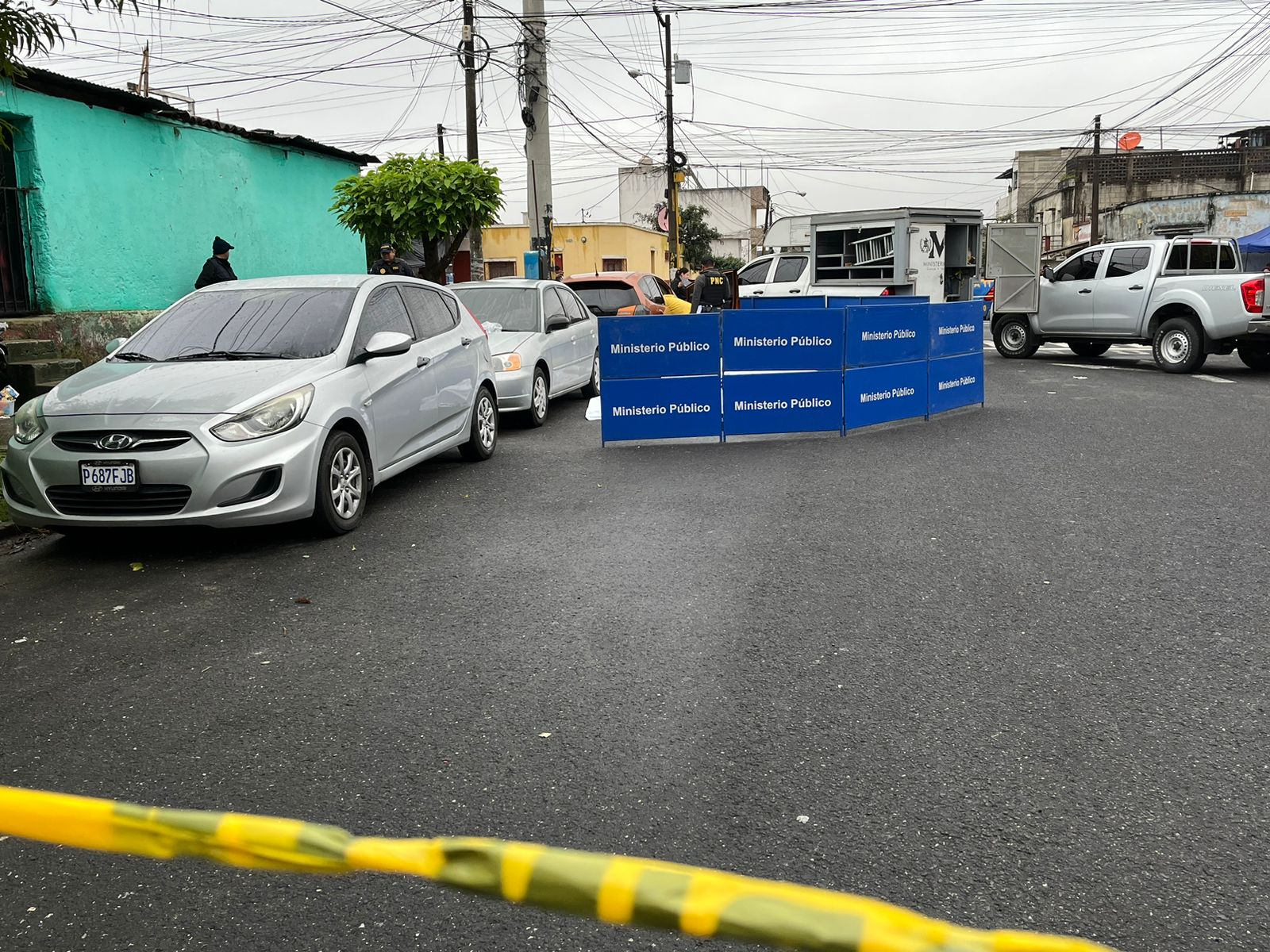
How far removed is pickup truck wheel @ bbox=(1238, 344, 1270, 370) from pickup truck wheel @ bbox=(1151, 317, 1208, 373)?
0.73 metres

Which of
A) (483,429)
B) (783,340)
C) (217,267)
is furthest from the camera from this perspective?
(217,267)

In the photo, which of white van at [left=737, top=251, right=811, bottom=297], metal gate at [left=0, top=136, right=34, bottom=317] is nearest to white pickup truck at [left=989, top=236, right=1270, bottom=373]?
white van at [left=737, top=251, right=811, bottom=297]

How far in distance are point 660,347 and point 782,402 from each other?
4.41ft

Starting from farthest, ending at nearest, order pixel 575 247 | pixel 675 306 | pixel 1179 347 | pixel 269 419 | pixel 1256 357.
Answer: pixel 575 247, pixel 675 306, pixel 1256 357, pixel 1179 347, pixel 269 419

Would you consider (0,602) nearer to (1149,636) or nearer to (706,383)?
(1149,636)

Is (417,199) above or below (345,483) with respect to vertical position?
above

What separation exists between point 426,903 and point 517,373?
9.00 meters

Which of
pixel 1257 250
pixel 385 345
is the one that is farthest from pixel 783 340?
pixel 1257 250

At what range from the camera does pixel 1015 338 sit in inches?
765

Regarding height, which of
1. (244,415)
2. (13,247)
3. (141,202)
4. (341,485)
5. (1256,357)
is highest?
(141,202)

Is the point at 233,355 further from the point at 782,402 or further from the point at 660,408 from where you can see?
A: the point at 782,402

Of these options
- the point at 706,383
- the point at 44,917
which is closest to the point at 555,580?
the point at 44,917

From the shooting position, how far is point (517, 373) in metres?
11.6

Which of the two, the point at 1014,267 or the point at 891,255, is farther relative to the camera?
the point at 891,255
